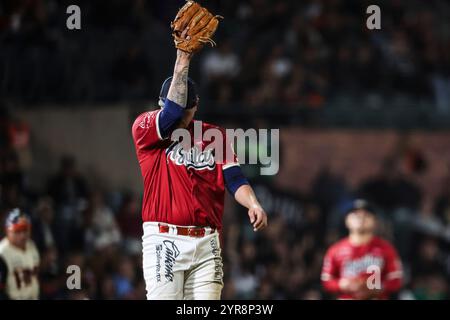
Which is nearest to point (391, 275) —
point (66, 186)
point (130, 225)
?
point (130, 225)

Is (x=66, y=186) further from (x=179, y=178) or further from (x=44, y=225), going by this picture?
(x=179, y=178)

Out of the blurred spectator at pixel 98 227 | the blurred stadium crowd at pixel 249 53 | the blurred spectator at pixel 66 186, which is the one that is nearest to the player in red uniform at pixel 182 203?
the blurred spectator at pixel 98 227

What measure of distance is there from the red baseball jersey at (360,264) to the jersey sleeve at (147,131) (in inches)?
125

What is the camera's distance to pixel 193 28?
6637 millimetres

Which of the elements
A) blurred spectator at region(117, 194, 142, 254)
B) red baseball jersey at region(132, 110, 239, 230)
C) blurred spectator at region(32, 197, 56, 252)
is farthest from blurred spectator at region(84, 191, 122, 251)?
red baseball jersey at region(132, 110, 239, 230)

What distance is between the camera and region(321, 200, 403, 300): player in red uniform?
918 centimetres

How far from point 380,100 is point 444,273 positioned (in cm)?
303

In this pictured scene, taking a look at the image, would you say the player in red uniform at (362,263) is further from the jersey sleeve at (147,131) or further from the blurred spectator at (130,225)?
the blurred spectator at (130,225)

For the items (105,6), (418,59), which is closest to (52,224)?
(105,6)

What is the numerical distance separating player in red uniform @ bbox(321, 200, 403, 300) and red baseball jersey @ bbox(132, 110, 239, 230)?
267 centimetres

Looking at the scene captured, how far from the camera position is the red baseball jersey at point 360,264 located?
9297mm

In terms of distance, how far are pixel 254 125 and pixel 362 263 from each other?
6.19 meters

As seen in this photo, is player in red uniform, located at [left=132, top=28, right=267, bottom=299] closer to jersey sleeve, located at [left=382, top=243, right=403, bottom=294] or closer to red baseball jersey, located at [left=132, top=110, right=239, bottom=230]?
red baseball jersey, located at [left=132, top=110, right=239, bottom=230]

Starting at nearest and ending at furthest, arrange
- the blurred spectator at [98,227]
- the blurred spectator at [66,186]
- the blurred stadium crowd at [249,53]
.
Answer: the blurred spectator at [98,227], the blurred spectator at [66,186], the blurred stadium crowd at [249,53]
